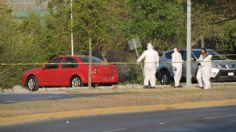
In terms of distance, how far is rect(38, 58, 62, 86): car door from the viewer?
3007cm

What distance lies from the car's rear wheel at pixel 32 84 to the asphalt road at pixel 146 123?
13354mm

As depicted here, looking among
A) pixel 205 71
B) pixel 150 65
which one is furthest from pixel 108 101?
pixel 205 71

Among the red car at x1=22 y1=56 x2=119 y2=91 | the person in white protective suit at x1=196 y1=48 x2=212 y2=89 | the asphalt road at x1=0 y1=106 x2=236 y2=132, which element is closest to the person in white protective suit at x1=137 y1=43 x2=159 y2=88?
the person in white protective suit at x1=196 y1=48 x2=212 y2=89

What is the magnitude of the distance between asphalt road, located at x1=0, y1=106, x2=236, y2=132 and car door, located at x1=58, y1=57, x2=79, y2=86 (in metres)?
11.5

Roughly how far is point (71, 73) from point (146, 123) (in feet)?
47.4

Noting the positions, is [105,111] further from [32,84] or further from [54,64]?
[32,84]

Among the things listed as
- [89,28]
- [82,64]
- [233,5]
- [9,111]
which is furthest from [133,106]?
[89,28]

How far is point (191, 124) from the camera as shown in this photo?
49.1 ft

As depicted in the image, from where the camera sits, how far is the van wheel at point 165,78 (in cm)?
3152

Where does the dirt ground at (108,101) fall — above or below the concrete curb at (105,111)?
above

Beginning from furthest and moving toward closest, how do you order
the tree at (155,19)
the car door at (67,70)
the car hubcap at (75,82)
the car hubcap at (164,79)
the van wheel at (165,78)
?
the tree at (155,19)
the car hubcap at (164,79)
the van wheel at (165,78)
the car hubcap at (75,82)
the car door at (67,70)

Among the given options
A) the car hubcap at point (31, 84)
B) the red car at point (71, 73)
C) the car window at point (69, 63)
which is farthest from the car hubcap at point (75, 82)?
the car hubcap at point (31, 84)

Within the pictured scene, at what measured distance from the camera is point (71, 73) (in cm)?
2941

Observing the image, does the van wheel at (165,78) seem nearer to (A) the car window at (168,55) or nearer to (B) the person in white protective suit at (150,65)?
(A) the car window at (168,55)
